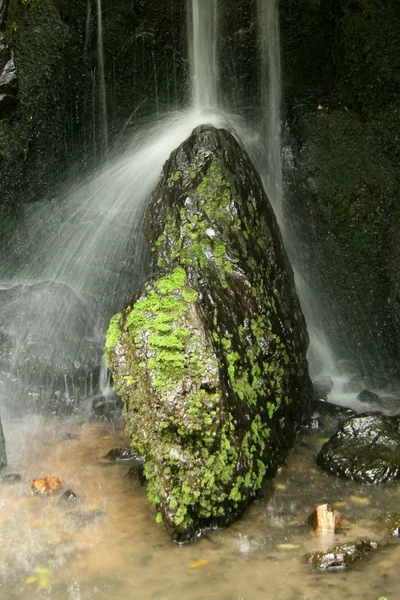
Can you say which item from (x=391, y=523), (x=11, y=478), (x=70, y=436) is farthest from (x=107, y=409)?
(x=391, y=523)

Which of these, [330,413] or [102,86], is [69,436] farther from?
[102,86]

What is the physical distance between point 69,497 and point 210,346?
1.62 metres

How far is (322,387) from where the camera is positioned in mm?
7398

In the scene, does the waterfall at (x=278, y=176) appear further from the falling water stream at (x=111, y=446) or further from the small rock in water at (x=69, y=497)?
the small rock in water at (x=69, y=497)

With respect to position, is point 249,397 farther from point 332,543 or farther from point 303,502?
point 332,543

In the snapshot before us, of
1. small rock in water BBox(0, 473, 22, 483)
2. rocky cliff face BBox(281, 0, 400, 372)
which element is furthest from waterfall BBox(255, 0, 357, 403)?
small rock in water BBox(0, 473, 22, 483)

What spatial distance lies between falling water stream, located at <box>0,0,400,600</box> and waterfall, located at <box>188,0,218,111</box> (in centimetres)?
2

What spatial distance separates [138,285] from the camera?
8.09 metres

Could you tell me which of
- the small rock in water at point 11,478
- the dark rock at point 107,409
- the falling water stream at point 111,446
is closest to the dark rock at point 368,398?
the falling water stream at point 111,446

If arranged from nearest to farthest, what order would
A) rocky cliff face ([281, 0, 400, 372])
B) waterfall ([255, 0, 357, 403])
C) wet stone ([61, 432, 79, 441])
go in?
wet stone ([61, 432, 79, 441])
waterfall ([255, 0, 357, 403])
rocky cliff face ([281, 0, 400, 372])

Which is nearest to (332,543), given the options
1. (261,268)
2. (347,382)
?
(261,268)

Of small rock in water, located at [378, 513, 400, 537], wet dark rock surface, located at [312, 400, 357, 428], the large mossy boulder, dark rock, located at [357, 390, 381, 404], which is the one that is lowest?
dark rock, located at [357, 390, 381, 404]

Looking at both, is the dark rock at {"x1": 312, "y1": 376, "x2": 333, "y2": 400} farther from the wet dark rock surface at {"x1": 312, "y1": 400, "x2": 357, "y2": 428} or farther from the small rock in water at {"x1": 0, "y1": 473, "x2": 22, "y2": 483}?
the small rock in water at {"x1": 0, "y1": 473, "x2": 22, "y2": 483}

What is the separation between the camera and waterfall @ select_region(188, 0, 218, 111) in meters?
9.12
